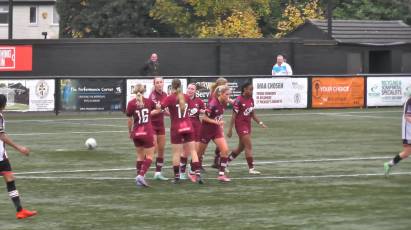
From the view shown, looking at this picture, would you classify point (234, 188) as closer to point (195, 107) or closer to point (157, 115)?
point (195, 107)

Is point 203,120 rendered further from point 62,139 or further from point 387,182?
point 62,139

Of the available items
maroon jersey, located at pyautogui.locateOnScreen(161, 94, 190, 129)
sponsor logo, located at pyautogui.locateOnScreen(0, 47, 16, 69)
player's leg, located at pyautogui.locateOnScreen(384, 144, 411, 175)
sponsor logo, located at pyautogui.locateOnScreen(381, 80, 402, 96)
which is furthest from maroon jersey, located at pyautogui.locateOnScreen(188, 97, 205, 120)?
sponsor logo, located at pyautogui.locateOnScreen(381, 80, 402, 96)

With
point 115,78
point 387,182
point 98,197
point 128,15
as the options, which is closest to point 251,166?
point 387,182

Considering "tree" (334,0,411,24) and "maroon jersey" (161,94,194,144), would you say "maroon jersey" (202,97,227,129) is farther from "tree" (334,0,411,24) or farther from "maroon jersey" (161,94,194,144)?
"tree" (334,0,411,24)

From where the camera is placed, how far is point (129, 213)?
1549 centimetres

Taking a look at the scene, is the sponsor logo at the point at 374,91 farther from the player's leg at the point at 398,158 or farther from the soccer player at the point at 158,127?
the soccer player at the point at 158,127

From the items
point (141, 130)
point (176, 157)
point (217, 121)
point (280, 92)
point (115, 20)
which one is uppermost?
point (115, 20)

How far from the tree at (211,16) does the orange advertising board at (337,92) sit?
73.9 ft

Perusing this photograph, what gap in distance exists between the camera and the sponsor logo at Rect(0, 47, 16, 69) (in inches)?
1532

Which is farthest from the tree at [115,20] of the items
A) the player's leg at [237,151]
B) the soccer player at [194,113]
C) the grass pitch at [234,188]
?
the soccer player at [194,113]

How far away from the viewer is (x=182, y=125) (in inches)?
746

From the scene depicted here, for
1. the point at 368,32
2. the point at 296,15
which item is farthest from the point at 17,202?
the point at 296,15

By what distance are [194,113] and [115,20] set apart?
157ft

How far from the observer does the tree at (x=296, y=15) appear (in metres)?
66.1
